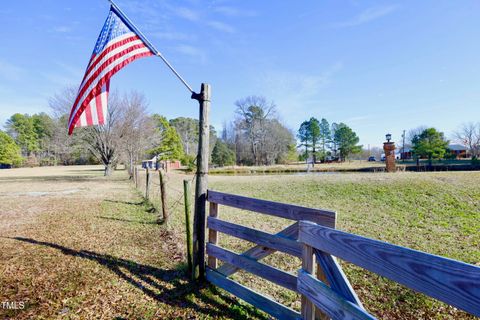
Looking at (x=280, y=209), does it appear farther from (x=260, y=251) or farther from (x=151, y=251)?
(x=151, y=251)

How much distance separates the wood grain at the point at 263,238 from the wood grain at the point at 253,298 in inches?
25.1

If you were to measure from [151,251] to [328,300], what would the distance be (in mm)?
3911

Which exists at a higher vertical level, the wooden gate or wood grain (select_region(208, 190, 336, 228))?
wood grain (select_region(208, 190, 336, 228))

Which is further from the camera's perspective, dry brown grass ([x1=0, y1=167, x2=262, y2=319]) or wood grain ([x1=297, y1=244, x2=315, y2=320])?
dry brown grass ([x1=0, y1=167, x2=262, y2=319])

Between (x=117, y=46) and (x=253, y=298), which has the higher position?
(x=117, y=46)

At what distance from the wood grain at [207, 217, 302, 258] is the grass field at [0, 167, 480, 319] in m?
0.90

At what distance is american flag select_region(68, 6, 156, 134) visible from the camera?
11.8ft

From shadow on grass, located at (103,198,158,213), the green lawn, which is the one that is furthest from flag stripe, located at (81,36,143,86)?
shadow on grass, located at (103,198,158,213)

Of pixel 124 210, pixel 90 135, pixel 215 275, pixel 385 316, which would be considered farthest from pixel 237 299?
pixel 90 135

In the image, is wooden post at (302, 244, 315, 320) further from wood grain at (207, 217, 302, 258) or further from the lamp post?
the lamp post

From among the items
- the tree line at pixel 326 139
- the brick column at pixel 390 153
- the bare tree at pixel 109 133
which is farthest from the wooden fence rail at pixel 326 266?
the tree line at pixel 326 139

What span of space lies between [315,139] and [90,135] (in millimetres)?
49821

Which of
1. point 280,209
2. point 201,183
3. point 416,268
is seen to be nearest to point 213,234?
point 201,183

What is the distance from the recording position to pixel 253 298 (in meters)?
2.98
